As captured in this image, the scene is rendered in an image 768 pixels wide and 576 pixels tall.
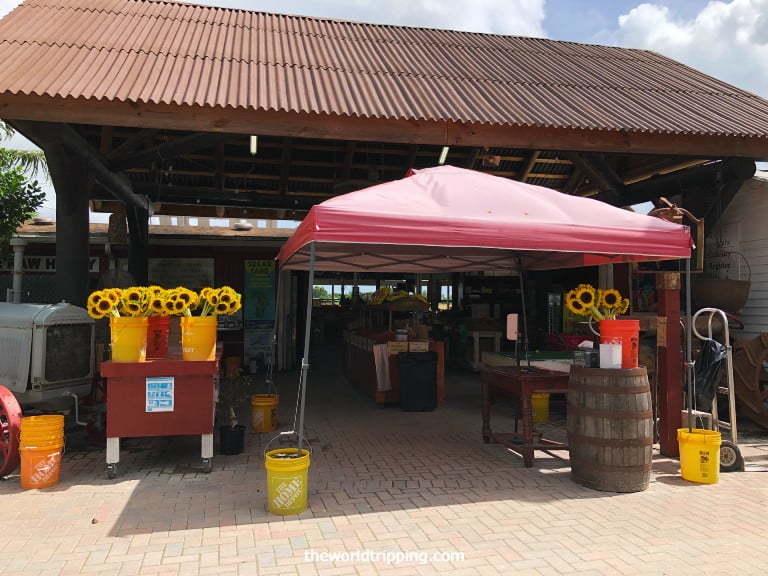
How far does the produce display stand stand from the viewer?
15.3 ft

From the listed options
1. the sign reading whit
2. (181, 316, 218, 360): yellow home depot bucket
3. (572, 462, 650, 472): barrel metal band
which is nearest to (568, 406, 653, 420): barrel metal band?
(572, 462, 650, 472): barrel metal band

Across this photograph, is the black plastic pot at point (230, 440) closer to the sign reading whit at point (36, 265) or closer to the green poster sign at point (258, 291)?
the green poster sign at point (258, 291)

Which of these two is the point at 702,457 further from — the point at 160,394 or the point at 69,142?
the point at 69,142

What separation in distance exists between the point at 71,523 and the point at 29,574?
0.73 meters

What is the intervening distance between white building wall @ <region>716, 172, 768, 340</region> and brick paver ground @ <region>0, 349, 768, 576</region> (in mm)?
2446

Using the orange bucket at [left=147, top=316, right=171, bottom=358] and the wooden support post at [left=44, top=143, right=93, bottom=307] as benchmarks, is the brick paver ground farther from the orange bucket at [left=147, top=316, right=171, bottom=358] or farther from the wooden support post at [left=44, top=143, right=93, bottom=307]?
the wooden support post at [left=44, top=143, right=93, bottom=307]

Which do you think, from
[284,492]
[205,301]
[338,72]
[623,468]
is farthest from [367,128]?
[623,468]

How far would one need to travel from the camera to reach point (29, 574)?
3021 mm

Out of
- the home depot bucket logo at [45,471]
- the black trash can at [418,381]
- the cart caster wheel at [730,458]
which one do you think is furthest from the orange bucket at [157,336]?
the cart caster wheel at [730,458]

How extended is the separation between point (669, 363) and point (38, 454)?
5717mm

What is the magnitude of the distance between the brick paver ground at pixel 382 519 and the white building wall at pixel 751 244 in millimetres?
2446

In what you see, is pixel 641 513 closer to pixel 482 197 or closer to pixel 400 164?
pixel 482 197

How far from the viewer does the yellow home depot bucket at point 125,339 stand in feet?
15.5

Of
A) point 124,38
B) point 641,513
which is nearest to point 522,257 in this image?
point 641,513
